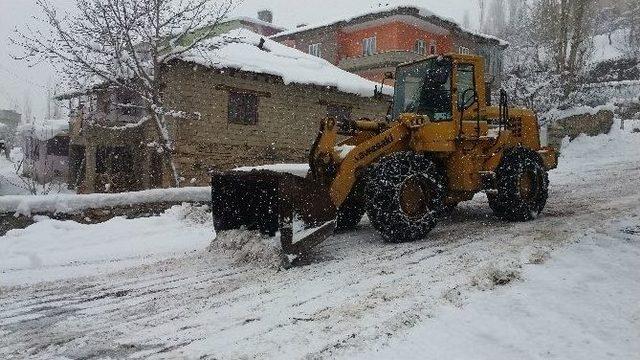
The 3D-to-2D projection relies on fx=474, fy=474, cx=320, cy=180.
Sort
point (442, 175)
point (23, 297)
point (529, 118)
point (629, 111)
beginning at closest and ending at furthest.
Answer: point (23, 297), point (442, 175), point (529, 118), point (629, 111)

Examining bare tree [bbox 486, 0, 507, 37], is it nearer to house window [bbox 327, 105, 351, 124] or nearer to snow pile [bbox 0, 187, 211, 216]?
house window [bbox 327, 105, 351, 124]

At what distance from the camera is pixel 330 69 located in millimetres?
21328

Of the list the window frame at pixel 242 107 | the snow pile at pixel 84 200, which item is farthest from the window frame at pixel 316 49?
the snow pile at pixel 84 200

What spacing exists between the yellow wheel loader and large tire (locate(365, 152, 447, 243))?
13 millimetres

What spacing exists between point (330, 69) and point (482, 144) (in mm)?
→ 15203

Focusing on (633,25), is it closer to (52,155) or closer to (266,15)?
(266,15)

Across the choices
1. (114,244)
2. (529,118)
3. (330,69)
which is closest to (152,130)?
(330,69)

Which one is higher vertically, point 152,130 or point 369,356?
point 152,130

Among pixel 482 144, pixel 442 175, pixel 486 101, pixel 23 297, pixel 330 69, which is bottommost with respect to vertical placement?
pixel 23 297

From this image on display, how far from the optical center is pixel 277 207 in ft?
17.1

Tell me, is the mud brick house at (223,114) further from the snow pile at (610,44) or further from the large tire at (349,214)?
the snow pile at (610,44)

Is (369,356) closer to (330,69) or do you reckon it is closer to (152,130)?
(152,130)

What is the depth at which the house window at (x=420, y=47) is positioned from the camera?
3045 centimetres

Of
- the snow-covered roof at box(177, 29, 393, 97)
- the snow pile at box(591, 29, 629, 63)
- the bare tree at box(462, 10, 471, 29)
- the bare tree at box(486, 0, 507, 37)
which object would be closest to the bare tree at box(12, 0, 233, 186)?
the snow-covered roof at box(177, 29, 393, 97)
